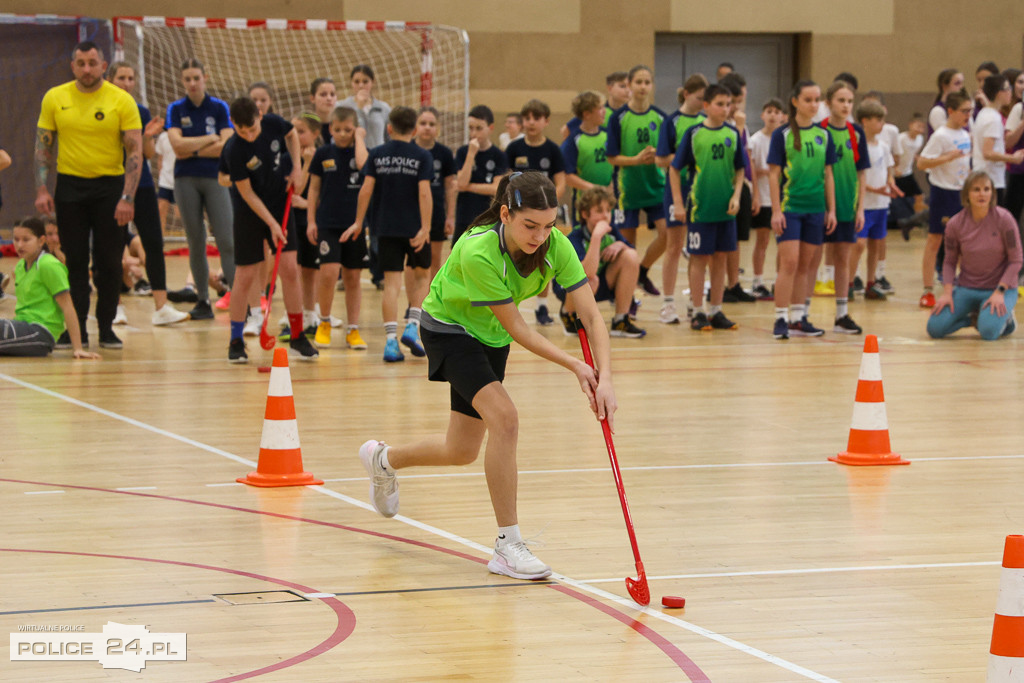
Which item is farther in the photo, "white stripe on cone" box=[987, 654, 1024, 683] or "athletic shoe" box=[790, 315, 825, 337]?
"athletic shoe" box=[790, 315, 825, 337]

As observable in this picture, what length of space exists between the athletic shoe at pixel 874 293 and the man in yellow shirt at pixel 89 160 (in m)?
7.41

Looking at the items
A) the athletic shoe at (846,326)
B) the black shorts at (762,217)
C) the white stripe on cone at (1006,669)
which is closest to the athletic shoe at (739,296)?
the black shorts at (762,217)

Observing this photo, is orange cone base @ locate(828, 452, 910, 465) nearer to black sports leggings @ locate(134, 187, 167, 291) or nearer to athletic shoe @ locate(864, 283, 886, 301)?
black sports leggings @ locate(134, 187, 167, 291)

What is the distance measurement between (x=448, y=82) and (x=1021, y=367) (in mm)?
12960

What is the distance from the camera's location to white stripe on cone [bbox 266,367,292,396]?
569 cm

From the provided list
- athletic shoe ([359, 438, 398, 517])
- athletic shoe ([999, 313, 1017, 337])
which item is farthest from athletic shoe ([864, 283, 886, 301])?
athletic shoe ([359, 438, 398, 517])

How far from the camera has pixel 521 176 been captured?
169 inches

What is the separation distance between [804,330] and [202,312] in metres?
5.22

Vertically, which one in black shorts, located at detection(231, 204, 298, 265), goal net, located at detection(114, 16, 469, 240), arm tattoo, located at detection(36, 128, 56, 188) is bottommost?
black shorts, located at detection(231, 204, 298, 265)

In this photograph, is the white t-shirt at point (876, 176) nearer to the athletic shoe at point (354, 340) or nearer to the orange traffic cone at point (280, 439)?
the athletic shoe at point (354, 340)

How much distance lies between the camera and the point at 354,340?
995 cm

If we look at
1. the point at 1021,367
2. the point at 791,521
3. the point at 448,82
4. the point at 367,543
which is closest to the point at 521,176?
the point at 367,543

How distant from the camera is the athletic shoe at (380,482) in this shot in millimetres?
4969

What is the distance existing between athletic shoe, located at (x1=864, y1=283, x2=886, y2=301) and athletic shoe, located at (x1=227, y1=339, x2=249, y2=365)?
6.82 m
